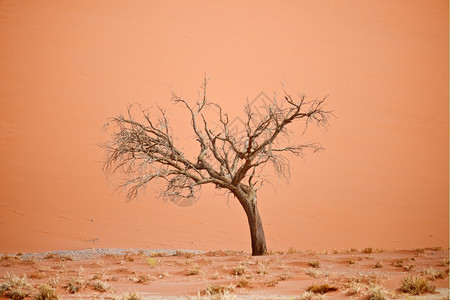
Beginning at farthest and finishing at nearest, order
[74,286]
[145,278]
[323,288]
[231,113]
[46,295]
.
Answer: [231,113], [145,278], [74,286], [323,288], [46,295]

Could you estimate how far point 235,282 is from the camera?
7566 mm

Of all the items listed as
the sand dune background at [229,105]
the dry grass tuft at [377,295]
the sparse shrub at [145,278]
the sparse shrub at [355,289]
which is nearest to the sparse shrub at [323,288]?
the sparse shrub at [355,289]

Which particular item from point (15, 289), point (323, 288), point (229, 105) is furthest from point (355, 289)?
point (229, 105)

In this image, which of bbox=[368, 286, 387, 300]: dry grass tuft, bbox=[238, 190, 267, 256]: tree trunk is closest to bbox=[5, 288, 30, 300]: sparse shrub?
bbox=[368, 286, 387, 300]: dry grass tuft

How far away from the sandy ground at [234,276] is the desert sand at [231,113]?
0.39ft

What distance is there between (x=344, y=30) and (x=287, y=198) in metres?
35.3

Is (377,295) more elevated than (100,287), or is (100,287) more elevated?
(100,287)

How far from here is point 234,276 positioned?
841cm

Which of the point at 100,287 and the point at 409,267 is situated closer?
the point at 100,287

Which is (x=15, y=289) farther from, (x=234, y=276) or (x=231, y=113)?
(x=231, y=113)

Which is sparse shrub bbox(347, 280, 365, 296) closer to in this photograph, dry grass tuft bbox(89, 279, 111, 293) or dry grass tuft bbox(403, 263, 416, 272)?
dry grass tuft bbox(403, 263, 416, 272)

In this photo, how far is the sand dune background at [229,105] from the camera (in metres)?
20.5

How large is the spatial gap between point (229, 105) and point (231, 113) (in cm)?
175

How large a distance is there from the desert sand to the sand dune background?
135 millimetres
